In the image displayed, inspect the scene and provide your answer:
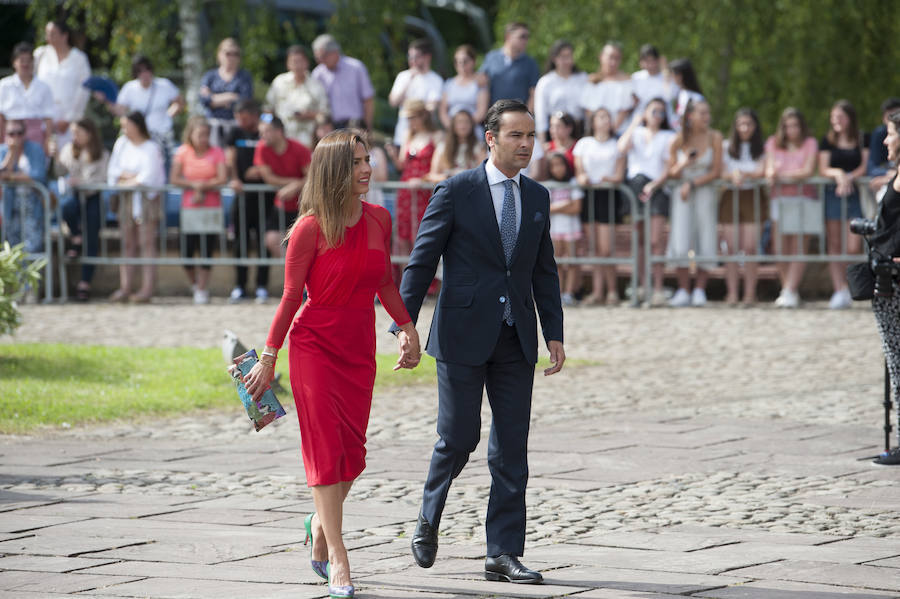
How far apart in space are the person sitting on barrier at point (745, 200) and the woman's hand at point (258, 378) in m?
10.8

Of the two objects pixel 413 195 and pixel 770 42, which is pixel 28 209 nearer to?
pixel 413 195

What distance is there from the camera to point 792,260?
52.3 feet

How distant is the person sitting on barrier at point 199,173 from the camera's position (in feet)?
54.6

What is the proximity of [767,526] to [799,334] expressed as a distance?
7.31m

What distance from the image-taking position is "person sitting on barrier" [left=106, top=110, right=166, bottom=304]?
1686cm

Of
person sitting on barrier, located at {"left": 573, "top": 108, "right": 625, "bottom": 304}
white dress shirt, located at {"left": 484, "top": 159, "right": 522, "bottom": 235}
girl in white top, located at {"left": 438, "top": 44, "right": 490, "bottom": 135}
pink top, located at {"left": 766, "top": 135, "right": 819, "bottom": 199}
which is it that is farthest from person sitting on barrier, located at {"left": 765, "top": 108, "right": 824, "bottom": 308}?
white dress shirt, located at {"left": 484, "top": 159, "right": 522, "bottom": 235}

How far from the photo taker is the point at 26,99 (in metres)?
17.2

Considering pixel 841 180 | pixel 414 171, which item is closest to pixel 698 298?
pixel 841 180

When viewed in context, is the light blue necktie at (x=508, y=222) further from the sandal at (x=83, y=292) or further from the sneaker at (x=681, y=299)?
the sandal at (x=83, y=292)

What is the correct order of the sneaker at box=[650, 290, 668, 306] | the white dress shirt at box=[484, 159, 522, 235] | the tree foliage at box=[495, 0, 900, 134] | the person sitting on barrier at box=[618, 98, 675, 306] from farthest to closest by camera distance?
the tree foliage at box=[495, 0, 900, 134], the sneaker at box=[650, 290, 668, 306], the person sitting on barrier at box=[618, 98, 675, 306], the white dress shirt at box=[484, 159, 522, 235]

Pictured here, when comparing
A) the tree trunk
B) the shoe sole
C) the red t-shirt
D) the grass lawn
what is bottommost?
the shoe sole

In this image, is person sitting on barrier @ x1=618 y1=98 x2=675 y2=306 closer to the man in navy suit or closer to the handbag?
the handbag

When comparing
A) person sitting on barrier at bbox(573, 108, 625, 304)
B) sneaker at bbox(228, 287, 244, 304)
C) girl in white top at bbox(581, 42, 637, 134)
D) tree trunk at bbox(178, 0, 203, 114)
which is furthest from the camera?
tree trunk at bbox(178, 0, 203, 114)

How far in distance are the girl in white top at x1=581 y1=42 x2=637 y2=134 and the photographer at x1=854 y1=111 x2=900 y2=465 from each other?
27.9 ft
